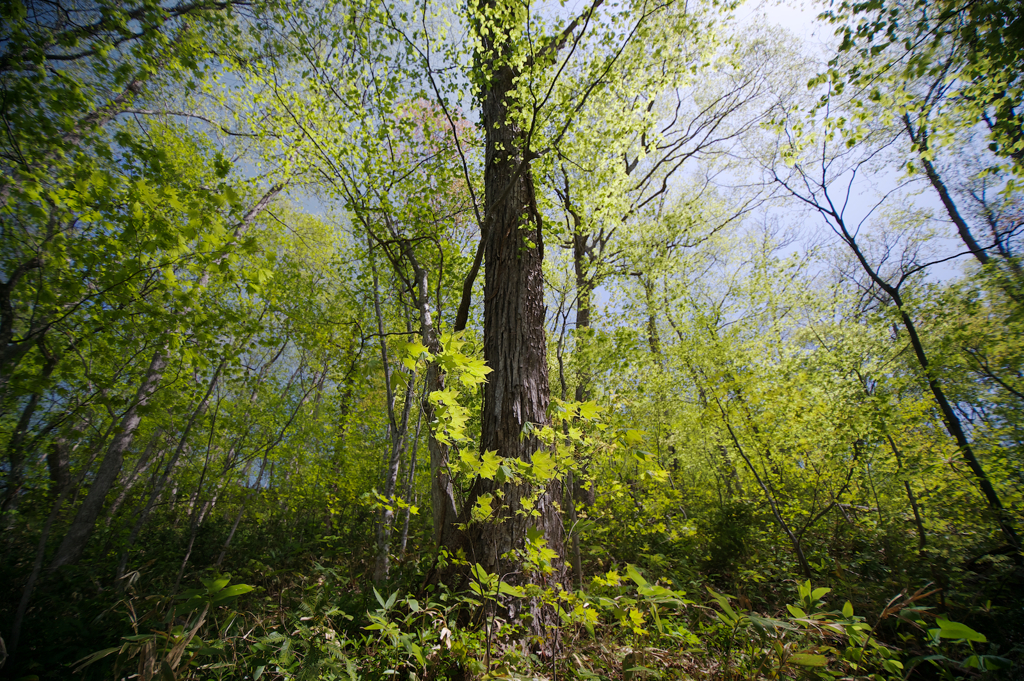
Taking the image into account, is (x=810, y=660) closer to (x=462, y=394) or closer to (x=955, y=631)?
(x=955, y=631)

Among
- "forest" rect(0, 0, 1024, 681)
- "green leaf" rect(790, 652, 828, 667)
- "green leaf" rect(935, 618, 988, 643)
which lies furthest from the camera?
"forest" rect(0, 0, 1024, 681)

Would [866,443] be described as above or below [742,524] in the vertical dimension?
above

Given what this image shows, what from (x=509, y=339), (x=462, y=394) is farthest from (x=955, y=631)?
(x=462, y=394)

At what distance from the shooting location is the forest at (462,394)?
5.90 feet

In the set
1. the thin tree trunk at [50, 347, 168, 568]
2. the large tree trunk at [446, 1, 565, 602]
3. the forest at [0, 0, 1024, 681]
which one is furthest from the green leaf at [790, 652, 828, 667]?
the thin tree trunk at [50, 347, 168, 568]

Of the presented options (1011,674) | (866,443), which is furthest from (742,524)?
(1011,674)

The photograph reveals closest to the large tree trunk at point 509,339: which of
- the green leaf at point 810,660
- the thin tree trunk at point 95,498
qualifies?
the green leaf at point 810,660

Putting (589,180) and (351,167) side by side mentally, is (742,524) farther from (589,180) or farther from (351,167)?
(351,167)

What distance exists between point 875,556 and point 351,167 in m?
7.38

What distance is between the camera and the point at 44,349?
7.48 ft

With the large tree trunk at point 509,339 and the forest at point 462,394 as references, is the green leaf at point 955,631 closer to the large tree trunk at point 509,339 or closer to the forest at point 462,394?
the forest at point 462,394

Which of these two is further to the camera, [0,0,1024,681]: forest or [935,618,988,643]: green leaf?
[0,0,1024,681]: forest

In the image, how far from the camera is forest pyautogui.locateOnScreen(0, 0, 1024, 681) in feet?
5.90

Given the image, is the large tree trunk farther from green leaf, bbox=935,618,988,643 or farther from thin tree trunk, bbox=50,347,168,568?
thin tree trunk, bbox=50,347,168,568
